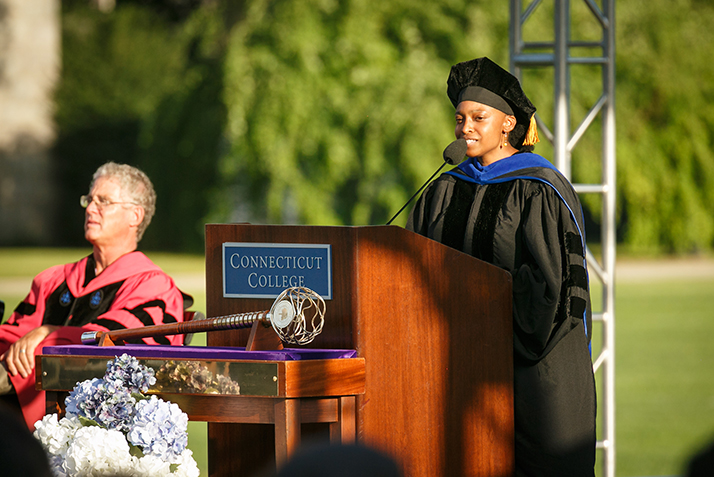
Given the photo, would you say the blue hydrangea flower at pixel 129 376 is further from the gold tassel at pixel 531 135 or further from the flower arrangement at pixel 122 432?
the gold tassel at pixel 531 135

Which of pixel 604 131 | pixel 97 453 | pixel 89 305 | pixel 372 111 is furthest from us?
pixel 372 111

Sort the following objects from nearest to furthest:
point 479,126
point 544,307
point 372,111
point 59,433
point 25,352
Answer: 1. point 59,433
2. point 544,307
3. point 479,126
4. point 25,352
5. point 372,111

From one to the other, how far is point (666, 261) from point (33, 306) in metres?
18.8

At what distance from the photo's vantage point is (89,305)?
3203 millimetres

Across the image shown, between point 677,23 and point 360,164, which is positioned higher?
point 677,23

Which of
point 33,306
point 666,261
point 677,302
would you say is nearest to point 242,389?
point 33,306

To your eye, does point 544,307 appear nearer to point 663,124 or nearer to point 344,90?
point 344,90

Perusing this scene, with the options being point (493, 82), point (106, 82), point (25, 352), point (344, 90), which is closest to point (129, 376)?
point (25, 352)

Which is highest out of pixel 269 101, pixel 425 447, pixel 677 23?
pixel 677 23

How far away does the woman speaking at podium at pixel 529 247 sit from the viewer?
2432mm

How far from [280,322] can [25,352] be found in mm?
1251

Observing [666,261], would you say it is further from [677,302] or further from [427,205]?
[427,205]

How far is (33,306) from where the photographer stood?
3.39 m

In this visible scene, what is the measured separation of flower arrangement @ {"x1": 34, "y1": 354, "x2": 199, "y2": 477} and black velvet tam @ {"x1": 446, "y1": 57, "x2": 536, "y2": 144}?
1.24 meters
